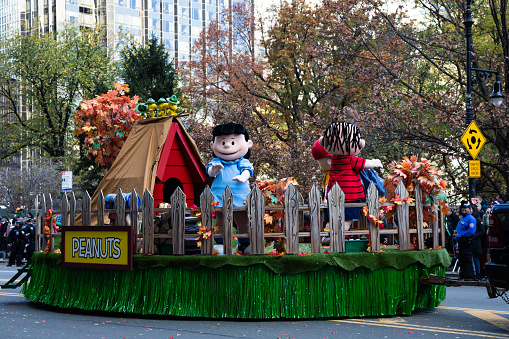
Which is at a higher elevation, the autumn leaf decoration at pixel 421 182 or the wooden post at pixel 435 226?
the autumn leaf decoration at pixel 421 182

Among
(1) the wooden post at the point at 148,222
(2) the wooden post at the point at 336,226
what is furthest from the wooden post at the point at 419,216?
(1) the wooden post at the point at 148,222

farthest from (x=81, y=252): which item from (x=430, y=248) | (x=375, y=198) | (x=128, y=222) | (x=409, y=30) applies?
(x=409, y=30)

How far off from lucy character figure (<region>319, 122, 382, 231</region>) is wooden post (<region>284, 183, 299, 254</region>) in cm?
173

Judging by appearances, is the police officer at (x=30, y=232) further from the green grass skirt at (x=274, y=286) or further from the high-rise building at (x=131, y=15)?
the high-rise building at (x=131, y=15)

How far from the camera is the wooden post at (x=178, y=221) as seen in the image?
8016 millimetres

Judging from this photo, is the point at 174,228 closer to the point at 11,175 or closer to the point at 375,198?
the point at 375,198

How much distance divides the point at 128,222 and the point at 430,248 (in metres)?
4.42

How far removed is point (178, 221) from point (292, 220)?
150cm

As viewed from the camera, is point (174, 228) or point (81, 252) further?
point (81, 252)

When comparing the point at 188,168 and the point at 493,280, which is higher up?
the point at 188,168

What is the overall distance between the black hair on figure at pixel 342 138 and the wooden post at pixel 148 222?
3.03 metres

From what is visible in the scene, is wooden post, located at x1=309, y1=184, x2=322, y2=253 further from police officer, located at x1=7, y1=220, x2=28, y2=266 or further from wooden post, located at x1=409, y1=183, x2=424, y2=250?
police officer, located at x1=7, y1=220, x2=28, y2=266

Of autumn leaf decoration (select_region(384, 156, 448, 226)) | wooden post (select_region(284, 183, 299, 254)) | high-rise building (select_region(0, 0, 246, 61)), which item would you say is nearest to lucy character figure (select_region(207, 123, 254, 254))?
wooden post (select_region(284, 183, 299, 254))

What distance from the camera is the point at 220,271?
777 centimetres
